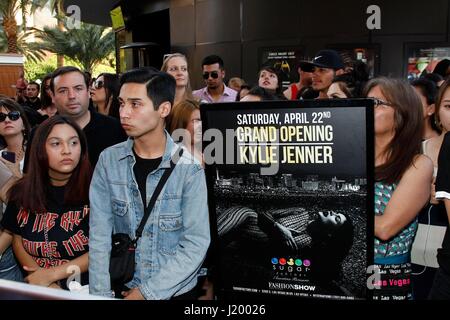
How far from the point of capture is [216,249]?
78.5 inches

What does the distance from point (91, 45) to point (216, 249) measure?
29.6 metres

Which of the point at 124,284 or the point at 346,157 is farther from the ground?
the point at 346,157

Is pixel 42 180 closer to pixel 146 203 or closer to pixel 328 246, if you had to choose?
pixel 146 203

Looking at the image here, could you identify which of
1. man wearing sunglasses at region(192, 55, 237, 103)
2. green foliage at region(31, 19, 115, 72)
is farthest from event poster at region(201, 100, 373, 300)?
green foliage at region(31, 19, 115, 72)

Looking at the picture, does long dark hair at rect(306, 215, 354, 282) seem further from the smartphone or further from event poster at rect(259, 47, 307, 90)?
event poster at rect(259, 47, 307, 90)

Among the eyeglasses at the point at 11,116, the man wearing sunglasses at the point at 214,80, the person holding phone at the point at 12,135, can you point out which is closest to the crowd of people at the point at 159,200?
the person holding phone at the point at 12,135

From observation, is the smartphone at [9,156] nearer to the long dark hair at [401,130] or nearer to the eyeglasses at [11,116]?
the eyeglasses at [11,116]

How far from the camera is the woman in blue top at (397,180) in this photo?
2.03 metres

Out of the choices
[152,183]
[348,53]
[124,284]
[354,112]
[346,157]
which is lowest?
[124,284]

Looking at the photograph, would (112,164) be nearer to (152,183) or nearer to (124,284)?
(152,183)

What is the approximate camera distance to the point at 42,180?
2.78 meters

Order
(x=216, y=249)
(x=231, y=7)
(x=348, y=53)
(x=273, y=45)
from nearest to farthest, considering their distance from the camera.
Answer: (x=216, y=249), (x=348, y=53), (x=273, y=45), (x=231, y=7)

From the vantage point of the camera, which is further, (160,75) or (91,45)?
(91,45)
